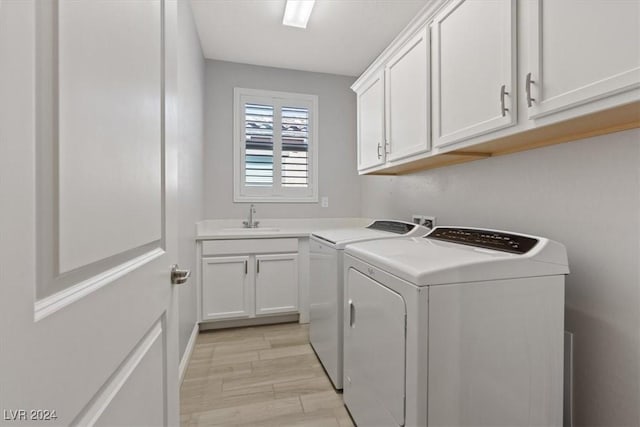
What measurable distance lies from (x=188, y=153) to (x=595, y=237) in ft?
7.94

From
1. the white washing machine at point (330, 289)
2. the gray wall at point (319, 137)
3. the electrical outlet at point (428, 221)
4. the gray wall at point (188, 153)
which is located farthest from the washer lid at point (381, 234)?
the gray wall at point (319, 137)

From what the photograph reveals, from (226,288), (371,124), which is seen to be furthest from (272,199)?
(371,124)

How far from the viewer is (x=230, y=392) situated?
1886 mm

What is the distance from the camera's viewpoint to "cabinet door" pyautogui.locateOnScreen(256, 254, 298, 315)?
2822 mm

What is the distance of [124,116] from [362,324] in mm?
1284

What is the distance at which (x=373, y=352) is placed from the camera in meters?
1.35

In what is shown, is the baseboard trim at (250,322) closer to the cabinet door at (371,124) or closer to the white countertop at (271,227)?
the white countertop at (271,227)

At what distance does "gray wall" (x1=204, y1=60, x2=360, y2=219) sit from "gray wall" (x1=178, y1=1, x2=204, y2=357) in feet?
1.08

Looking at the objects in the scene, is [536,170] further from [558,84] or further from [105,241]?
[105,241]

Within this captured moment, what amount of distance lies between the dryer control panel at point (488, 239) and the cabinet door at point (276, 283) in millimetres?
1480

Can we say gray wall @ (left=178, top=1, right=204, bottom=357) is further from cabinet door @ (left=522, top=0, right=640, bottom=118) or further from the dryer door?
cabinet door @ (left=522, top=0, right=640, bottom=118)

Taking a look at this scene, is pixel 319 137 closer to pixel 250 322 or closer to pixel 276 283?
pixel 276 283

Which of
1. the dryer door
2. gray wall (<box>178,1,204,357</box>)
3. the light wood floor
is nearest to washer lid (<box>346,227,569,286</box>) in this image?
the dryer door

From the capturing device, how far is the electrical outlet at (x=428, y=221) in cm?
224
